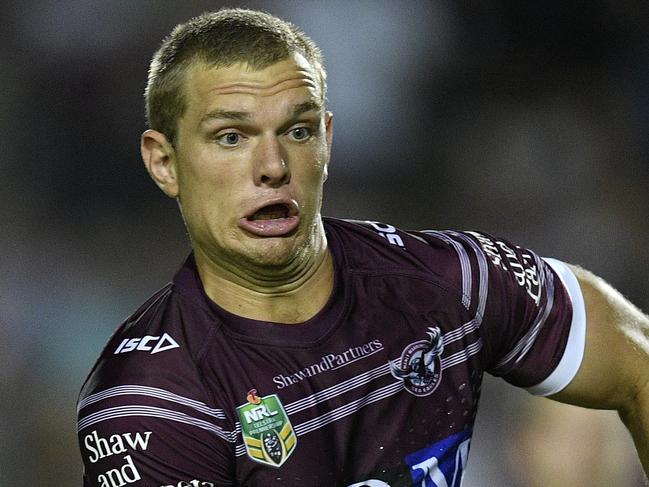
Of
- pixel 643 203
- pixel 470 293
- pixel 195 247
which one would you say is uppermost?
pixel 195 247

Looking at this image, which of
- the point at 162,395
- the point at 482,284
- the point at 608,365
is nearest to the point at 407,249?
the point at 482,284

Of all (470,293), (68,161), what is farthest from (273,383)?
(68,161)

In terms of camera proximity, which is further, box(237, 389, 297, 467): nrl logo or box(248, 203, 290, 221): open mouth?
box(248, 203, 290, 221): open mouth

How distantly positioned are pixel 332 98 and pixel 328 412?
3677mm

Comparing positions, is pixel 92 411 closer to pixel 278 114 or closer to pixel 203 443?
pixel 203 443

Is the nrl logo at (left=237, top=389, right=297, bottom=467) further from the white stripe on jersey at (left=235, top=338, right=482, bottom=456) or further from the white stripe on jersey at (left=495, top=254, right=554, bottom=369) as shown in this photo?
the white stripe on jersey at (left=495, top=254, right=554, bottom=369)

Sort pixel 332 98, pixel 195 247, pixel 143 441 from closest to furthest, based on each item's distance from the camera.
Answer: pixel 143 441 → pixel 195 247 → pixel 332 98

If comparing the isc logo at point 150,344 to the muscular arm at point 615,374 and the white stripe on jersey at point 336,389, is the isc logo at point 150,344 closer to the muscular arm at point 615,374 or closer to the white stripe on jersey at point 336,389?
the white stripe on jersey at point 336,389

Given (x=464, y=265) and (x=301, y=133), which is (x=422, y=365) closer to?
(x=464, y=265)

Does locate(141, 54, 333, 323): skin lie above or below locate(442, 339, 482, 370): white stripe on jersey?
above

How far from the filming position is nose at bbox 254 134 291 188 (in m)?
2.12

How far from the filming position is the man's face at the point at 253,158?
84.4 inches

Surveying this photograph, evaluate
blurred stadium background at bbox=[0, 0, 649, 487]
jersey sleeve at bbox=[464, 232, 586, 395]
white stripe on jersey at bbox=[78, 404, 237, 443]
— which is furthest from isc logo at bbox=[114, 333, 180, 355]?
blurred stadium background at bbox=[0, 0, 649, 487]

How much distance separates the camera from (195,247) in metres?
2.34
